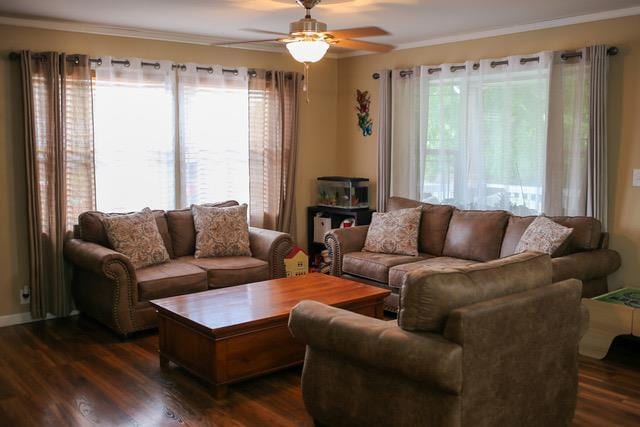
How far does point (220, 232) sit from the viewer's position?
5.72 meters

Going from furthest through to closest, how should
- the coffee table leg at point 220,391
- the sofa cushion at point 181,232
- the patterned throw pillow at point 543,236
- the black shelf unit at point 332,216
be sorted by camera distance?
the black shelf unit at point 332,216
the sofa cushion at point 181,232
the patterned throw pillow at point 543,236
the coffee table leg at point 220,391

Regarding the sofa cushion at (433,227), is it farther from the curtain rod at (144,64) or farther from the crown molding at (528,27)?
the curtain rod at (144,64)

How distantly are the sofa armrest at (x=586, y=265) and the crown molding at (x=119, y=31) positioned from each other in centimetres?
356

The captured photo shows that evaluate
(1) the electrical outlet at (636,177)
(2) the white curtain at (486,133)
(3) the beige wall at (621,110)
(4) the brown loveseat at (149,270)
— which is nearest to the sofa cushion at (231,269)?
(4) the brown loveseat at (149,270)

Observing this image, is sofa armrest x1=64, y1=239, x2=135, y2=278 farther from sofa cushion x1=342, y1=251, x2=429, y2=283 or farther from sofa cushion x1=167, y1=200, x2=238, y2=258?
sofa cushion x1=342, y1=251, x2=429, y2=283

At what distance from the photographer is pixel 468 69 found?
5.75m

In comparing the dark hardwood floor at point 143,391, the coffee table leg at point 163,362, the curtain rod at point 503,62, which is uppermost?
the curtain rod at point 503,62

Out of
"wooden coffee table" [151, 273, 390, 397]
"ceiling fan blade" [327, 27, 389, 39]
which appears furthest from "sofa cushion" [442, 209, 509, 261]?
"ceiling fan blade" [327, 27, 389, 39]

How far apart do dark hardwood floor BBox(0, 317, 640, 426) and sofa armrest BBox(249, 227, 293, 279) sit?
4.29ft

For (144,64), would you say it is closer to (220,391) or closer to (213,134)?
(213,134)

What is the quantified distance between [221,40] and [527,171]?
10.1ft

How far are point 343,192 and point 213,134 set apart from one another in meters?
1.51

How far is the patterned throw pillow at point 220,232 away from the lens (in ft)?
18.6

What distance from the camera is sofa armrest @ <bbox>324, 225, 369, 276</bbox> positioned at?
5777mm
